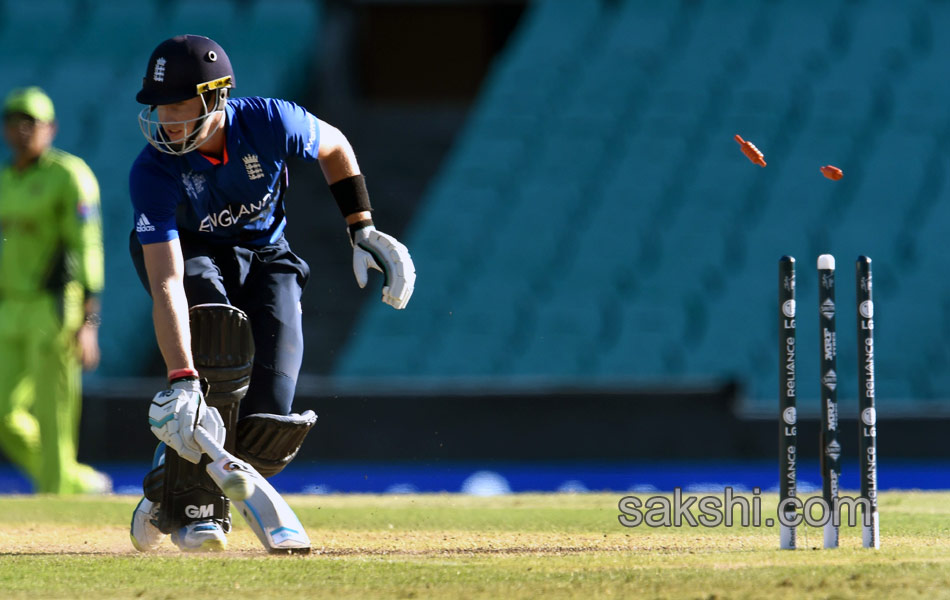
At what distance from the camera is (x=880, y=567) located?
12.0ft

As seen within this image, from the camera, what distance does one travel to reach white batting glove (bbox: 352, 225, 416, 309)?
177 inches

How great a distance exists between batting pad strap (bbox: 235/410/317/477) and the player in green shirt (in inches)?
115

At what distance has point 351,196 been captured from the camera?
15.5 ft

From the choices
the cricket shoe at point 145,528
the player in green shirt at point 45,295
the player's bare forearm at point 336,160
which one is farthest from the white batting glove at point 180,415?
the player in green shirt at point 45,295

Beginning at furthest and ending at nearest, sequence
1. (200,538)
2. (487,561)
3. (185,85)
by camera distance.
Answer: (200,538) → (185,85) → (487,561)

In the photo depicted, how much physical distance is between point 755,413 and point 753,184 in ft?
8.01

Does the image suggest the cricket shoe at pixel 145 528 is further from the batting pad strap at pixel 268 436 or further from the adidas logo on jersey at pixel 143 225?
the adidas logo on jersey at pixel 143 225

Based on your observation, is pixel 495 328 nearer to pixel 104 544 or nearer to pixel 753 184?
pixel 753 184

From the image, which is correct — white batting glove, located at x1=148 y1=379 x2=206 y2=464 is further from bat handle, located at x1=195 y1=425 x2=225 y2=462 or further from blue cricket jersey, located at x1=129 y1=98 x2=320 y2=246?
blue cricket jersey, located at x1=129 y1=98 x2=320 y2=246

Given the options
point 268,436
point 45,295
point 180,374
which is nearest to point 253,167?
point 180,374

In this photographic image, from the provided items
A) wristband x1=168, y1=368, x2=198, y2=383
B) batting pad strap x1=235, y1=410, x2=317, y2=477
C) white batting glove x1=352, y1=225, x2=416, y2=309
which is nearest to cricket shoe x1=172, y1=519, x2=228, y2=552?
batting pad strap x1=235, y1=410, x2=317, y2=477

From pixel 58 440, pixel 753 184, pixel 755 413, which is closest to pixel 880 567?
pixel 58 440

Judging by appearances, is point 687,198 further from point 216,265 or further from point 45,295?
point 216,265

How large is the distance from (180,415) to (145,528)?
1.92ft
